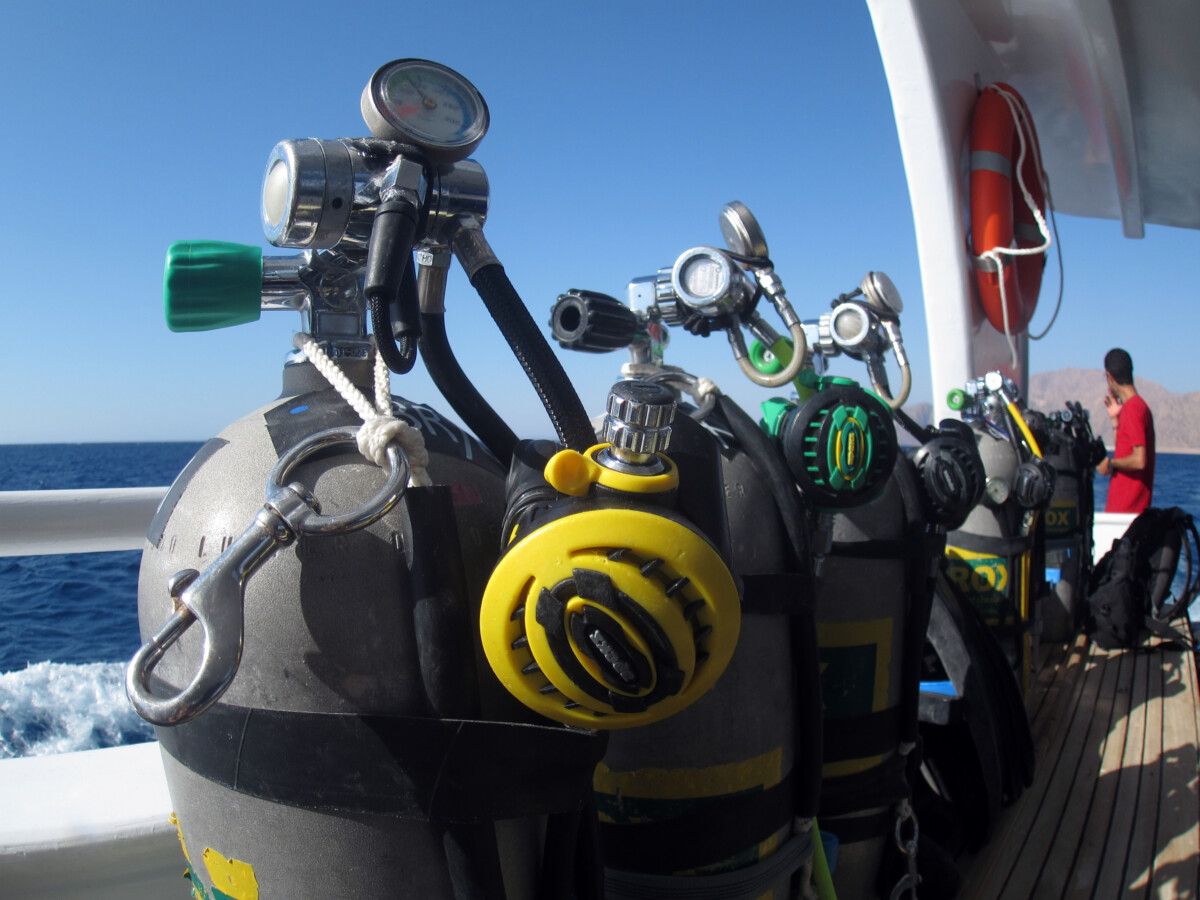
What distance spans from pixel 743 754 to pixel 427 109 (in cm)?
92

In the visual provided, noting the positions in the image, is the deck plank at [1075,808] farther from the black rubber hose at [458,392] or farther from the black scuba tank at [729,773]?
the black rubber hose at [458,392]

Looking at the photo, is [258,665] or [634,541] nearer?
[634,541]

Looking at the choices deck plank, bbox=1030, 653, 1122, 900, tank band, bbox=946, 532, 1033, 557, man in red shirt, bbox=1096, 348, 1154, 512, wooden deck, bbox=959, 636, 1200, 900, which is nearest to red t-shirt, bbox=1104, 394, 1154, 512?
man in red shirt, bbox=1096, 348, 1154, 512

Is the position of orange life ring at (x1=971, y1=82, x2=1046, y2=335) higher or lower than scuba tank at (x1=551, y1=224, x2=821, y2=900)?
higher

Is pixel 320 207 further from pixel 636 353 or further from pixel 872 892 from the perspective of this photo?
pixel 872 892

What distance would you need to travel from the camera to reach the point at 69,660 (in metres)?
4.18

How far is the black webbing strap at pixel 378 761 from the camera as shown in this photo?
71cm

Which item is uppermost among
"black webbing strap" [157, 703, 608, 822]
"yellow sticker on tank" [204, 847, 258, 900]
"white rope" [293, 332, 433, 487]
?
"white rope" [293, 332, 433, 487]

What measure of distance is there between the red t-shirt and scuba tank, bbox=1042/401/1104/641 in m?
0.91

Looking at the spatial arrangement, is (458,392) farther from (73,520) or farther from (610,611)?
(73,520)

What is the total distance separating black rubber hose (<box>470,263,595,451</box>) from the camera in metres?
0.81

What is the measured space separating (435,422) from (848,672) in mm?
953

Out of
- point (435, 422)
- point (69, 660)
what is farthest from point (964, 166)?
point (69, 660)

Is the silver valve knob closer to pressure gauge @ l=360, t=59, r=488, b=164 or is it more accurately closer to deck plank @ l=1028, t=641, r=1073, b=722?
pressure gauge @ l=360, t=59, r=488, b=164
